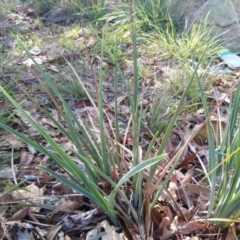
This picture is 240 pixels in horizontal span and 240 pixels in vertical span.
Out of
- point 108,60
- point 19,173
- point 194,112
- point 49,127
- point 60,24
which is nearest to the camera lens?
point 19,173

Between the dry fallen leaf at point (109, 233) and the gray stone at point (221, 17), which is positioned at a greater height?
the gray stone at point (221, 17)

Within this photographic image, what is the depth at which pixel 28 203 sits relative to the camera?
4.90ft

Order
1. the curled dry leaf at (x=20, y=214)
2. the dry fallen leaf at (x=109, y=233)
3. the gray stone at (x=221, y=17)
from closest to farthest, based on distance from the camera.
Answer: the dry fallen leaf at (x=109, y=233) < the curled dry leaf at (x=20, y=214) < the gray stone at (x=221, y=17)

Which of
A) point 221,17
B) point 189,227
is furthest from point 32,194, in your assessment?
point 221,17

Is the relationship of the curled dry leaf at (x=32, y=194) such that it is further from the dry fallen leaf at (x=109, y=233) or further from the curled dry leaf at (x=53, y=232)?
the dry fallen leaf at (x=109, y=233)

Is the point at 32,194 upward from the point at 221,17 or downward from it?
downward

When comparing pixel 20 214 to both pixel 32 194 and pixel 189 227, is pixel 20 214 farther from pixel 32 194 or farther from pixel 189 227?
pixel 189 227

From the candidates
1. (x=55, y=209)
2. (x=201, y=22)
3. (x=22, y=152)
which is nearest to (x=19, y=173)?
(x=22, y=152)

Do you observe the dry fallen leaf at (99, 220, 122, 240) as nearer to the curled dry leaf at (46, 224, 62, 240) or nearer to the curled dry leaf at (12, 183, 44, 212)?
the curled dry leaf at (46, 224, 62, 240)

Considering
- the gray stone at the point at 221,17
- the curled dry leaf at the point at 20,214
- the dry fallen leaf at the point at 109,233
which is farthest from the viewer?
the gray stone at the point at 221,17

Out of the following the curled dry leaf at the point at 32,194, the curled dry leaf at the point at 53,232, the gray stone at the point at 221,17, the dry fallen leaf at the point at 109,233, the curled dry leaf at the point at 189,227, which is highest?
the gray stone at the point at 221,17

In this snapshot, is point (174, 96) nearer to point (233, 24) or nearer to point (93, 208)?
point (93, 208)

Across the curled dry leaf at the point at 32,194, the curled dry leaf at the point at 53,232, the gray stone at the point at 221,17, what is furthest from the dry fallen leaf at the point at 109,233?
the gray stone at the point at 221,17

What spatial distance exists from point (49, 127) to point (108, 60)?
936mm
